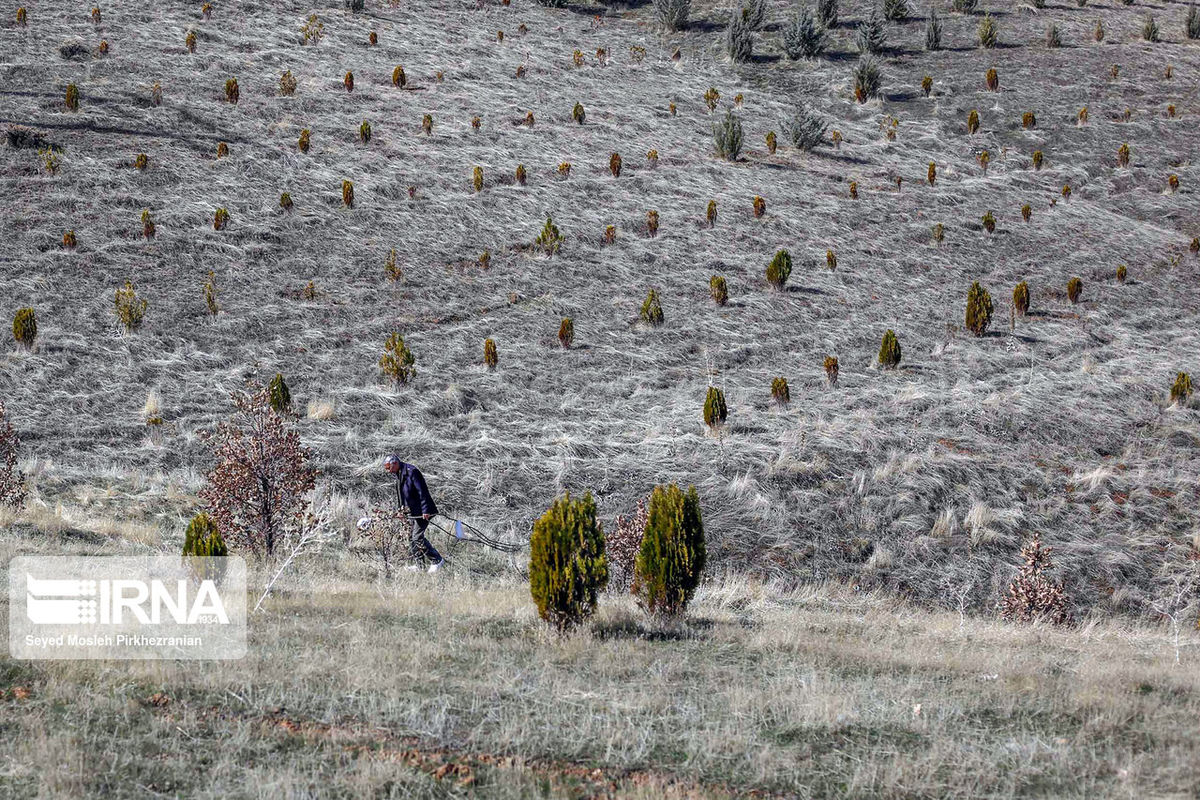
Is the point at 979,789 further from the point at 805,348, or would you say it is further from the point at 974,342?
the point at 974,342

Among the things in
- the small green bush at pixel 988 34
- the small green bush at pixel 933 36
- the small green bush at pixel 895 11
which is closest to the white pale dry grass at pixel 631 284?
the small green bush at pixel 988 34

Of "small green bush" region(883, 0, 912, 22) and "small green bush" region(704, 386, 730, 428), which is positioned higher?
"small green bush" region(883, 0, 912, 22)

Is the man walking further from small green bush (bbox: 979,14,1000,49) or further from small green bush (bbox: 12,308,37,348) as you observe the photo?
small green bush (bbox: 979,14,1000,49)

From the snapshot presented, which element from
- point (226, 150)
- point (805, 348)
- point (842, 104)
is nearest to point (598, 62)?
point (842, 104)

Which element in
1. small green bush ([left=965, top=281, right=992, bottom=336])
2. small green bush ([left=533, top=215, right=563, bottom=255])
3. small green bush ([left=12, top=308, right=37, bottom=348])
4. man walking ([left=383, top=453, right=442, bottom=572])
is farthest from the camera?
small green bush ([left=533, top=215, right=563, bottom=255])

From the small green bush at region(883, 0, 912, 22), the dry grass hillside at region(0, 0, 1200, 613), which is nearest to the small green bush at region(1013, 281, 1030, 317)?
the dry grass hillside at region(0, 0, 1200, 613)

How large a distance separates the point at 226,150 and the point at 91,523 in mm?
16890

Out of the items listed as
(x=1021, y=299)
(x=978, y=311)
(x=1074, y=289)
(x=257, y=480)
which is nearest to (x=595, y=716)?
(x=257, y=480)

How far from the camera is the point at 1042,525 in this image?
44.9 ft

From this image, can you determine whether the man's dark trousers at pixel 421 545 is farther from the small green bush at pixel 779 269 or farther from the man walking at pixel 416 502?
the small green bush at pixel 779 269

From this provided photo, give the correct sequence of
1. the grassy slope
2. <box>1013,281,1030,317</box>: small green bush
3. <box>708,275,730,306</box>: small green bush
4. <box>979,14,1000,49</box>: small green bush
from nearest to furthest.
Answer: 1. the grassy slope
2. <box>1013,281,1030,317</box>: small green bush
3. <box>708,275,730,306</box>: small green bush
4. <box>979,14,1000,49</box>: small green bush

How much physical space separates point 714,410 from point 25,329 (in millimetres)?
12729

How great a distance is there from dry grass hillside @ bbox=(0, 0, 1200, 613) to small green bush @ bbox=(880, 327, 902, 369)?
0.32 meters

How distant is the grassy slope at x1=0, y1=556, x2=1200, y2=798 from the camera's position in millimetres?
4930
